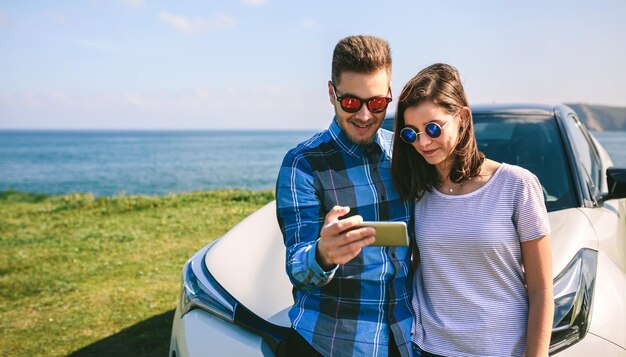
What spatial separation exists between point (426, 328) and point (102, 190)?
41.5 m

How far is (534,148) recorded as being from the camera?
3332 mm

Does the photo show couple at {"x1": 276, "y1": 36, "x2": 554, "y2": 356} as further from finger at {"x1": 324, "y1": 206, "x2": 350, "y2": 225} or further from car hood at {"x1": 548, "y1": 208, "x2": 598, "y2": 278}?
car hood at {"x1": 548, "y1": 208, "x2": 598, "y2": 278}

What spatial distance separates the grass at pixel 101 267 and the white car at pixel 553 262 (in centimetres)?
161

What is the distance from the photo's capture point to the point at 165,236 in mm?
7273

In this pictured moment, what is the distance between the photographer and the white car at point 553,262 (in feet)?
6.81

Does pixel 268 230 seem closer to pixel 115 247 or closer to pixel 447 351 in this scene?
pixel 447 351

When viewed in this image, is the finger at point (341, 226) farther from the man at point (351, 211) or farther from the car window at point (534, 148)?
the car window at point (534, 148)

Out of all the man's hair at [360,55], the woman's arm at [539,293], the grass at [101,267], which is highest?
the man's hair at [360,55]

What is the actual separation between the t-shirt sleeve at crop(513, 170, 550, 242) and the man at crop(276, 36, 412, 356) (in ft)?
1.18

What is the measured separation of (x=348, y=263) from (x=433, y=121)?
1.65 feet

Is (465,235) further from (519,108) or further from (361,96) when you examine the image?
(519,108)

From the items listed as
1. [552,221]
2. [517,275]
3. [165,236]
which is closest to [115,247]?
[165,236]

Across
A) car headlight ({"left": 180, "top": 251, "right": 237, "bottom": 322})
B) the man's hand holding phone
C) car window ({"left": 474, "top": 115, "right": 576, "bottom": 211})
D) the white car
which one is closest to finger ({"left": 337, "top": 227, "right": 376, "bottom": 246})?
the man's hand holding phone

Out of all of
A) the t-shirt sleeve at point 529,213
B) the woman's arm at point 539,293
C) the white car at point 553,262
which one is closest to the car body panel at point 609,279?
the white car at point 553,262
